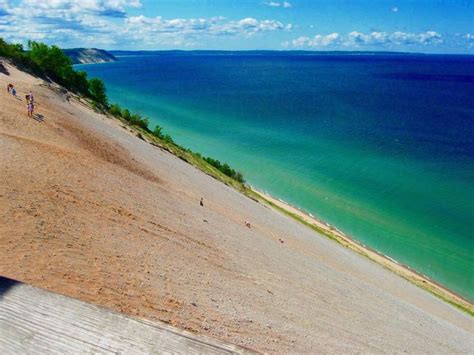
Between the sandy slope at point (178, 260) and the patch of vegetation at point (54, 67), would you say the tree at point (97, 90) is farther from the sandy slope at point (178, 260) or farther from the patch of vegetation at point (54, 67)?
the sandy slope at point (178, 260)

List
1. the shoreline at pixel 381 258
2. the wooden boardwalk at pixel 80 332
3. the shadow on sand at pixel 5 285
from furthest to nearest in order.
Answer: the shoreline at pixel 381 258 → the shadow on sand at pixel 5 285 → the wooden boardwalk at pixel 80 332

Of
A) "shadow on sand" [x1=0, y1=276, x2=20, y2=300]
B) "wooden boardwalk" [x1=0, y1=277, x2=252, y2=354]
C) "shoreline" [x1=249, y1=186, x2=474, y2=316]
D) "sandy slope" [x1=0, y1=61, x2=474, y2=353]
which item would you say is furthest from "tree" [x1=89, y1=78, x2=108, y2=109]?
"wooden boardwalk" [x1=0, y1=277, x2=252, y2=354]

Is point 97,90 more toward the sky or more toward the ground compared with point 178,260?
more toward the sky

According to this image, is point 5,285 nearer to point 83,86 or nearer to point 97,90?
point 97,90

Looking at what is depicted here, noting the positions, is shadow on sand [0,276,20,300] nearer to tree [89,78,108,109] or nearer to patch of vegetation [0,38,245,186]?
patch of vegetation [0,38,245,186]

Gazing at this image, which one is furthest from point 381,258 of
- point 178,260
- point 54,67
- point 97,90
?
point 54,67

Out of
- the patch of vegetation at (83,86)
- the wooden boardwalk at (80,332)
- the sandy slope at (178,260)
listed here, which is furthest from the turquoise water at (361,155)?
the wooden boardwalk at (80,332)
